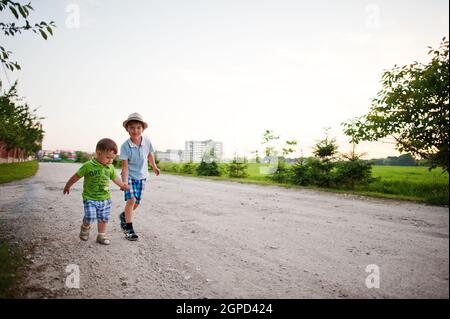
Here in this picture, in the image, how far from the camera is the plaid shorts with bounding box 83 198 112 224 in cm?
371

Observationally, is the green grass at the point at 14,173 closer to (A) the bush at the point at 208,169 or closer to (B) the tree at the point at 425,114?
(A) the bush at the point at 208,169

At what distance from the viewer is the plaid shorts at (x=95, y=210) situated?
3.71 meters

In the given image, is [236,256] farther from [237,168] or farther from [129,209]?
[237,168]

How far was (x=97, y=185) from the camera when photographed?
12.3 ft

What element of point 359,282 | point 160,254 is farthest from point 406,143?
point 160,254

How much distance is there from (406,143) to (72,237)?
4530mm

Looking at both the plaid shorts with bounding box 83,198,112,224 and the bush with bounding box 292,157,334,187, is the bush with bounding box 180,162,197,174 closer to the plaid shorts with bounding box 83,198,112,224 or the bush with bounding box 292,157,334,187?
the bush with bounding box 292,157,334,187

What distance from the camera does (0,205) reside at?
6160 mm

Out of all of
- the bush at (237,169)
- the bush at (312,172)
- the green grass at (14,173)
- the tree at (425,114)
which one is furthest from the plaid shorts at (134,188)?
the bush at (237,169)

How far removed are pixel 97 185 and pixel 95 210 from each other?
0.38m

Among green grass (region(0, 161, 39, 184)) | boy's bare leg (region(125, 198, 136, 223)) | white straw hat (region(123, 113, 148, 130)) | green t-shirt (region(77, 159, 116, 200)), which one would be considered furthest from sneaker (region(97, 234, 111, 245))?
green grass (region(0, 161, 39, 184))

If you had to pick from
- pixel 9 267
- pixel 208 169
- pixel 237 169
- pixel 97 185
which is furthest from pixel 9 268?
pixel 208 169
